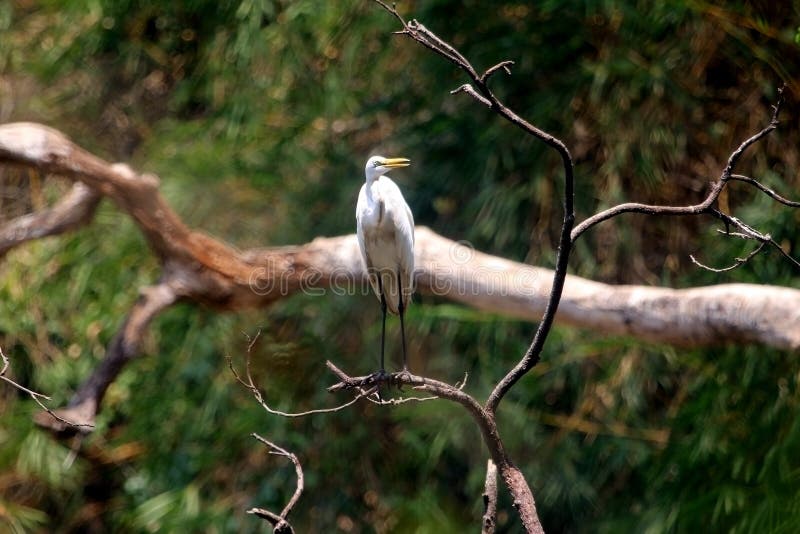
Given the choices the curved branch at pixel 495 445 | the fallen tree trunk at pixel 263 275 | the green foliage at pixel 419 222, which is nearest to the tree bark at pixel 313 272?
the fallen tree trunk at pixel 263 275

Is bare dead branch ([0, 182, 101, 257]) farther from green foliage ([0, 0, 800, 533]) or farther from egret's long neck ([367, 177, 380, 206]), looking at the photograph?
egret's long neck ([367, 177, 380, 206])

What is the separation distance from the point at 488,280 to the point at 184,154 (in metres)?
1.35

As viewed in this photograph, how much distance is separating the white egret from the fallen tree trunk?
43cm

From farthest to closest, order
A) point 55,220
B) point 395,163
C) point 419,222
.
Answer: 1. point 419,222
2. point 55,220
3. point 395,163

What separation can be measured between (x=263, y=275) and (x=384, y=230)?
2.22 feet

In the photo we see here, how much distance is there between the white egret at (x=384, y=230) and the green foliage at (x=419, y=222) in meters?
0.51

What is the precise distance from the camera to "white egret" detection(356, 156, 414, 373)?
2.08 metres

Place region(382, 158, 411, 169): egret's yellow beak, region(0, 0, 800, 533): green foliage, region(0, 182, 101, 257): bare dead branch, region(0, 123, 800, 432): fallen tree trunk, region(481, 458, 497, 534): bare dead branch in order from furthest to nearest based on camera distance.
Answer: region(0, 0, 800, 533): green foliage
region(0, 182, 101, 257): bare dead branch
region(0, 123, 800, 432): fallen tree trunk
region(382, 158, 411, 169): egret's yellow beak
region(481, 458, 497, 534): bare dead branch

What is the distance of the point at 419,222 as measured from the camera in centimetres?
340

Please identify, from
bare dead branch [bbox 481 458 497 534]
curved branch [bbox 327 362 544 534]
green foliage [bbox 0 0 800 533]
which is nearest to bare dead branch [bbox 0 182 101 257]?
green foliage [bbox 0 0 800 533]

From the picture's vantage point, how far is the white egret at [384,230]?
2076mm

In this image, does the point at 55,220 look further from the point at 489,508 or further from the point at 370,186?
the point at 489,508

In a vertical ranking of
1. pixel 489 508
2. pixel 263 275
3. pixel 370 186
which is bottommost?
pixel 263 275

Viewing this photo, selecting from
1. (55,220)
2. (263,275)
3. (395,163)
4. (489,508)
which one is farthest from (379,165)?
(55,220)
